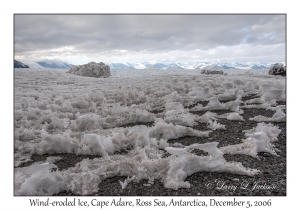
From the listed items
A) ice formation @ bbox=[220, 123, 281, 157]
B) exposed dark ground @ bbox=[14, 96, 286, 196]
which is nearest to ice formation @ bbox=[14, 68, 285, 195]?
ice formation @ bbox=[220, 123, 281, 157]

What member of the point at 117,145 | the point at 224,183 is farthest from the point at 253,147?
the point at 117,145

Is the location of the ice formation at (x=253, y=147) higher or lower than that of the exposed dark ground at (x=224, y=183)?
higher

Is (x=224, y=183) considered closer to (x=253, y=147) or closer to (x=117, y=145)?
(x=253, y=147)

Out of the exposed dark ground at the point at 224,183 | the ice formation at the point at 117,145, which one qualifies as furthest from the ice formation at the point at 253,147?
the exposed dark ground at the point at 224,183

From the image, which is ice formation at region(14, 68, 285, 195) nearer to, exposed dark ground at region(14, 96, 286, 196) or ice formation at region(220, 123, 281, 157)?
ice formation at region(220, 123, 281, 157)

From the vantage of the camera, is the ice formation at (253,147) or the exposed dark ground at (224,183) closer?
the exposed dark ground at (224,183)

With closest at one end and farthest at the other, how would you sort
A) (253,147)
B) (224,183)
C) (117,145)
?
1. (224,183)
2. (253,147)
3. (117,145)

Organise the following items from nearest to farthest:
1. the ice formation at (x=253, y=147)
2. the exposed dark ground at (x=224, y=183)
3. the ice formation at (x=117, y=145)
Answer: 1. the exposed dark ground at (x=224, y=183)
2. the ice formation at (x=117, y=145)
3. the ice formation at (x=253, y=147)

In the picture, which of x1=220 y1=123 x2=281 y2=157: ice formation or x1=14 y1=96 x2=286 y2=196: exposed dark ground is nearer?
x1=14 y1=96 x2=286 y2=196: exposed dark ground

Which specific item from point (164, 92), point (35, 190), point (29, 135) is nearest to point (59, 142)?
point (29, 135)

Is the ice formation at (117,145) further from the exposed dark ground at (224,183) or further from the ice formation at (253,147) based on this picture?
the exposed dark ground at (224,183)

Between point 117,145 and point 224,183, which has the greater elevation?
point 117,145
